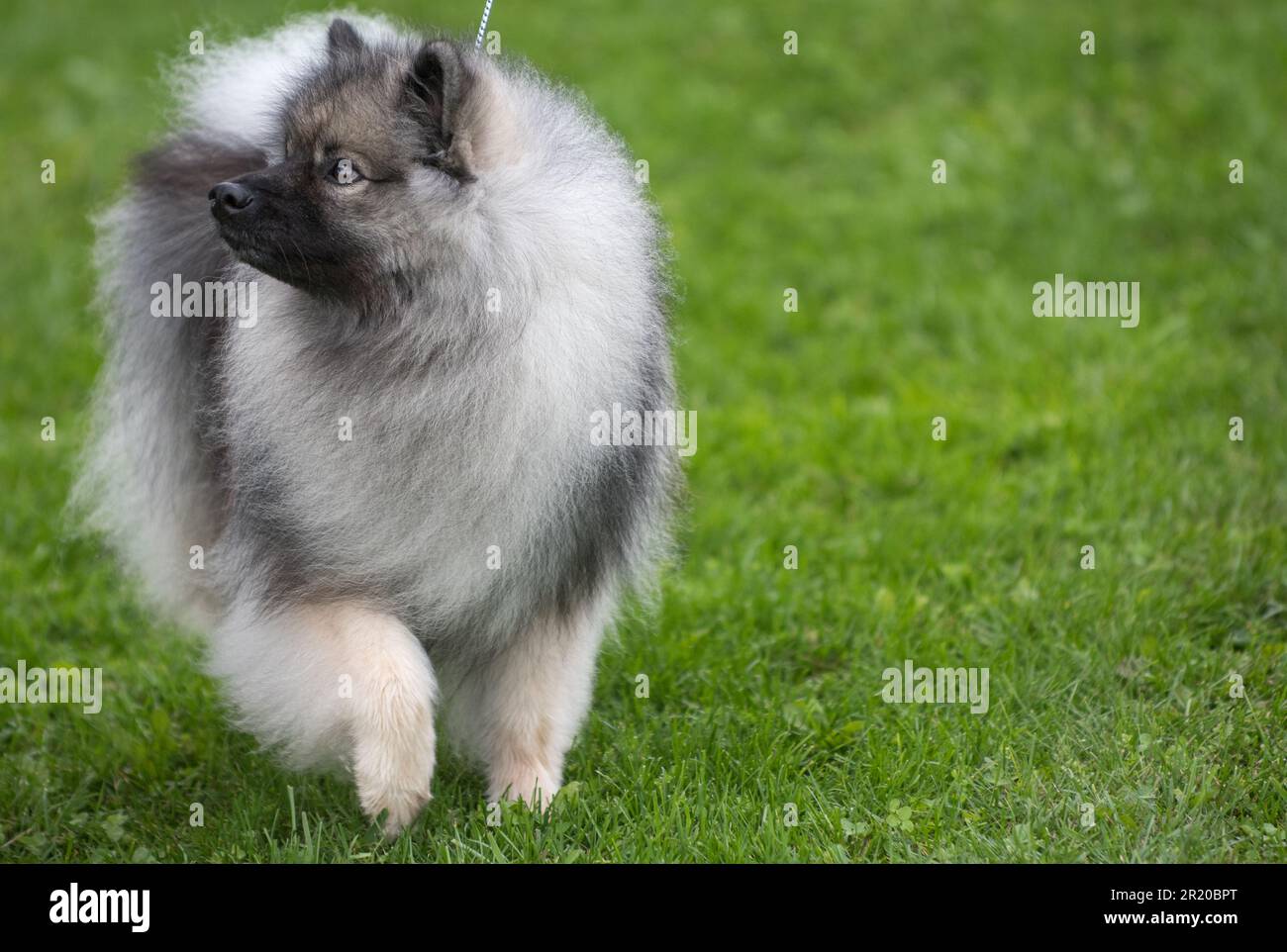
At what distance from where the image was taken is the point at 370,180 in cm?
330

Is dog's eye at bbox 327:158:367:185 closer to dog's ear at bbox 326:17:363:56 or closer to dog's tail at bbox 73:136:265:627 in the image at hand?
dog's ear at bbox 326:17:363:56

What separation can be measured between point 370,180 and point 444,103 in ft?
0.83

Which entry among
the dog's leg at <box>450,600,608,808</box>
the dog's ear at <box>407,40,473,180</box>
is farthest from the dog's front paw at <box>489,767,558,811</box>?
the dog's ear at <box>407,40,473,180</box>

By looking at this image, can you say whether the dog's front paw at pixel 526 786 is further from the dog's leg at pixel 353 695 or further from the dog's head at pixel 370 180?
the dog's head at pixel 370 180

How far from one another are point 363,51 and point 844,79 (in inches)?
247

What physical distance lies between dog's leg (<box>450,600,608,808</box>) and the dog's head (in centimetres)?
108

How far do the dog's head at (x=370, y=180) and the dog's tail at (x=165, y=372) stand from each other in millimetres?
804

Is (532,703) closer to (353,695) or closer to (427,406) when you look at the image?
(353,695)

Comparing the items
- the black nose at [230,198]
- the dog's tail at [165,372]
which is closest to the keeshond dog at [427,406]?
the black nose at [230,198]

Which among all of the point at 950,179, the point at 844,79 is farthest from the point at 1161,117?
the point at 844,79

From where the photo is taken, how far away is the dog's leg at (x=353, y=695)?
3332mm

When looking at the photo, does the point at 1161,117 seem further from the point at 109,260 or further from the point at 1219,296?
the point at 109,260

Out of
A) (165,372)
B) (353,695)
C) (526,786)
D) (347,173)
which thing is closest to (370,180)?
(347,173)

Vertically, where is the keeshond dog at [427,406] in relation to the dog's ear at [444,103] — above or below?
below
